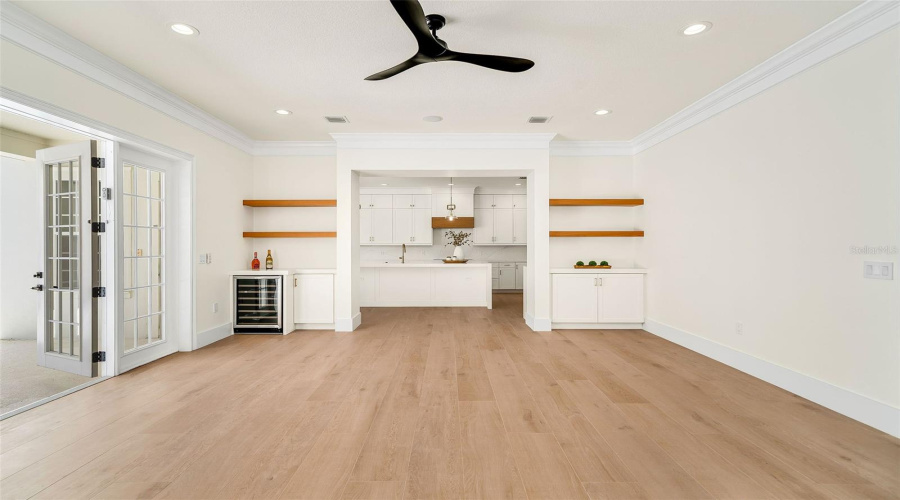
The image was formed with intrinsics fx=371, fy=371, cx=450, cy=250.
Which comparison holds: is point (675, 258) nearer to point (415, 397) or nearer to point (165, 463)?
point (415, 397)

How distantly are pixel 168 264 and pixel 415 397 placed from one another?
3085mm

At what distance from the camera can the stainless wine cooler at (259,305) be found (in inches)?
187

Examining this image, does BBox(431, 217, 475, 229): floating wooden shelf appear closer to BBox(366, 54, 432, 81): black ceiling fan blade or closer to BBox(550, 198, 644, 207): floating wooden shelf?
BBox(550, 198, 644, 207): floating wooden shelf

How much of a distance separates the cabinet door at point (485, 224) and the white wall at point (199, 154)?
203 inches

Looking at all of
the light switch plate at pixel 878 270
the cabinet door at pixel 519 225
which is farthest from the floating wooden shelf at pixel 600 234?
the cabinet door at pixel 519 225

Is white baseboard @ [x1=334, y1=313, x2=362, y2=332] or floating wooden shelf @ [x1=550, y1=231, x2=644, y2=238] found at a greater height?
floating wooden shelf @ [x1=550, y1=231, x2=644, y2=238]

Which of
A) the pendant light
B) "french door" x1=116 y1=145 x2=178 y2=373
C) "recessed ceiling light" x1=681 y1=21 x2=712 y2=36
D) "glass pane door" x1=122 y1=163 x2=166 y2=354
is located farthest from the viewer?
the pendant light

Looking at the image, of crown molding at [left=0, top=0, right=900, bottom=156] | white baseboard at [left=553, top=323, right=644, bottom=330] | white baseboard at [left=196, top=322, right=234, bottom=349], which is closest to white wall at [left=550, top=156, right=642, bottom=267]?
crown molding at [left=0, top=0, right=900, bottom=156]

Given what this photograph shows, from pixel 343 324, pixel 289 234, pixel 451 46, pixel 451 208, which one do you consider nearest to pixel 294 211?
pixel 289 234

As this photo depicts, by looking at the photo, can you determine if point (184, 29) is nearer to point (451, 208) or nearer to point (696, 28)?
point (696, 28)

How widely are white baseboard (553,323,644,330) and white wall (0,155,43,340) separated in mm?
6506

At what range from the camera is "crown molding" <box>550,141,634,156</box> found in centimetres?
529

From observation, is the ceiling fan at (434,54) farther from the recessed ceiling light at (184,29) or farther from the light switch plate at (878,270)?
the light switch plate at (878,270)

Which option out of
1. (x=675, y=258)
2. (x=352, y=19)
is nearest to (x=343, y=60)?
(x=352, y=19)
